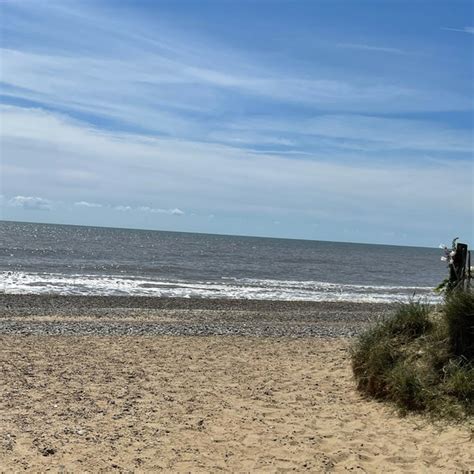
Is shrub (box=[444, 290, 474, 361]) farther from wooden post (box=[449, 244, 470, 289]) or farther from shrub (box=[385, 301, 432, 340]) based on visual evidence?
wooden post (box=[449, 244, 470, 289])

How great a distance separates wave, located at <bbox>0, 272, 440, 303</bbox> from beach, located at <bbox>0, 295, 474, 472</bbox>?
41.2 ft

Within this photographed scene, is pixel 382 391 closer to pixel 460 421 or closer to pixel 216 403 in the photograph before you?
pixel 460 421

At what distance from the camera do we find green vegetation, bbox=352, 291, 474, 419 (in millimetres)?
6777

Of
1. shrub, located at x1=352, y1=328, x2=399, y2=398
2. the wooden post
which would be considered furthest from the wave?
shrub, located at x1=352, y1=328, x2=399, y2=398

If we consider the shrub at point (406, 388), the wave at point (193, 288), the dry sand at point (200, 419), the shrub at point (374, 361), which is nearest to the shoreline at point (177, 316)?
the shrub at point (374, 361)

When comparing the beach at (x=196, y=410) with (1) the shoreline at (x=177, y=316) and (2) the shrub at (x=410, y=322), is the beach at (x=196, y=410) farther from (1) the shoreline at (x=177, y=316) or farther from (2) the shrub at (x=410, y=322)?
(2) the shrub at (x=410, y=322)

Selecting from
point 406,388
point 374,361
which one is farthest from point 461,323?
point 374,361

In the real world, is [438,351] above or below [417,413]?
above

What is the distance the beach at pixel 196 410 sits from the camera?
561cm

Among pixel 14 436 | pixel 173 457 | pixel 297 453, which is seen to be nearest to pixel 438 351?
pixel 297 453

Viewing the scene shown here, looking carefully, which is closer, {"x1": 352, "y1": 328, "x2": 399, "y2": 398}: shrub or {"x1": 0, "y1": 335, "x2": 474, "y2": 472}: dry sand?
{"x1": 0, "y1": 335, "x2": 474, "y2": 472}: dry sand

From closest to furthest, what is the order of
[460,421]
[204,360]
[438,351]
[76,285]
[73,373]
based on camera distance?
[460,421], [438,351], [73,373], [204,360], [76,285]

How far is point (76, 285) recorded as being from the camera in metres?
27.7

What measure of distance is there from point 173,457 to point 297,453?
4.28 feet
